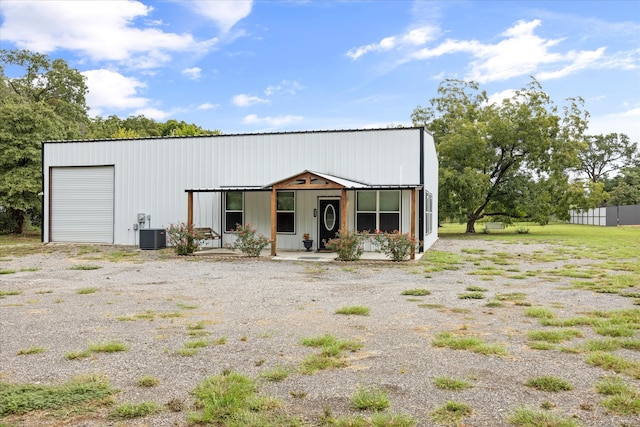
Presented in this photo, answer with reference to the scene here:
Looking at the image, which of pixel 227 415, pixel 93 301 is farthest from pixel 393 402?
pixel 93 301

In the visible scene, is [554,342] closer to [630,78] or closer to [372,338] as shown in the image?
[372,338]

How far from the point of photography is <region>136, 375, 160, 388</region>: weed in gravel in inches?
155

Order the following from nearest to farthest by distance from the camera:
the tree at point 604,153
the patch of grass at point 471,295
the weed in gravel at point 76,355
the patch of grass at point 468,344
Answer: the weed in gravel at point 76,355 < the patch of grass at point 468,344 < the patch of grass at point 471,295 < the tree at point 604,153

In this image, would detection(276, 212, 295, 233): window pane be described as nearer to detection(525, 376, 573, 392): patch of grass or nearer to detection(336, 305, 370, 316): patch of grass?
detection(336, 305, 370, 316): patch of grass

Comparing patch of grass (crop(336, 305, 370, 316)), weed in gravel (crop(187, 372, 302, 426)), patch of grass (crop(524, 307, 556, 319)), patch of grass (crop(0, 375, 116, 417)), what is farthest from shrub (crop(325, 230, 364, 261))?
patch of grass (crop(0, 375, 116, 417))

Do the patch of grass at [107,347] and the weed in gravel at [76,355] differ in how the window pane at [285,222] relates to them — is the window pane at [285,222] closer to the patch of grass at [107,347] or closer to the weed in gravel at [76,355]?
the patch of grass at [107,347]

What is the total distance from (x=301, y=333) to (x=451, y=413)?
252 centimetres

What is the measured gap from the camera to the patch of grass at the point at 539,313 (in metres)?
6.40

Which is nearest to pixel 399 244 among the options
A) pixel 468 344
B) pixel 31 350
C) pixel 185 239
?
pixel 185 239

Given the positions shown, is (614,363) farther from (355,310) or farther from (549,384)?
(355,310)

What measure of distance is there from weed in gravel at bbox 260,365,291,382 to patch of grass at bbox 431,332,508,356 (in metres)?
1.77

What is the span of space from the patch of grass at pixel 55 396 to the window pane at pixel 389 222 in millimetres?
12897

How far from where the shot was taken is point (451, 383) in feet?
12.8

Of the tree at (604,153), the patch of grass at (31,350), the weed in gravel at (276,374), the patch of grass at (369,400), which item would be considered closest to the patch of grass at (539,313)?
the patch of grass at (369,400)
